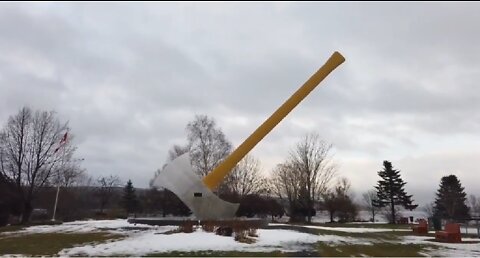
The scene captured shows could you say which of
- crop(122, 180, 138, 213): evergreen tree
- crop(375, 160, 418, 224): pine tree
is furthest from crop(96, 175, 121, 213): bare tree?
crop(375, 160, 418, 224): pine tree

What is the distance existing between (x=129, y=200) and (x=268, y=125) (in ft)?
151

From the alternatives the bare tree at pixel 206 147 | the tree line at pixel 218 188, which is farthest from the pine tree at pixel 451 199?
the bare tree at pixel 206 147

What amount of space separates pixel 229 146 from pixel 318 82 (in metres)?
26.7

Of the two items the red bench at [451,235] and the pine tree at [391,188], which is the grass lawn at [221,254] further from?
the pine tree at [391,188]

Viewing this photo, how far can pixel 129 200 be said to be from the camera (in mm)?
60906

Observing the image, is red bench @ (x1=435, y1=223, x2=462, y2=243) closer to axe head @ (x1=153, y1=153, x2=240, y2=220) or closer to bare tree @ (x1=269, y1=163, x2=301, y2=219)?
axe head @ (x1=153, y1=153, x2=240, y2=220)

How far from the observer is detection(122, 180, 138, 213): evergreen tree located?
6041 centimetres

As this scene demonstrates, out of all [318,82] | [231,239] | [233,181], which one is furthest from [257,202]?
[231,239]

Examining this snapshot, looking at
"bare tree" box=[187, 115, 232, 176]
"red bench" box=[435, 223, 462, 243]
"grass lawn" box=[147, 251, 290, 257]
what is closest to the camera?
"grass lawn" box=[147, 251, 290, 257]

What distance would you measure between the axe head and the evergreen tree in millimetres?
43236

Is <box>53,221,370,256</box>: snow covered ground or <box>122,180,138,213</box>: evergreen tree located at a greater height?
<box>122,180,138,213</box>: evergreen tree

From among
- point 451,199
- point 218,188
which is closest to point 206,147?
point 218,188

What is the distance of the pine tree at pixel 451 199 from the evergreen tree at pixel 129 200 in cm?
4126

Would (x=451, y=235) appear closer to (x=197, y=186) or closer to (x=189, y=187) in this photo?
(x=197, y=186)
